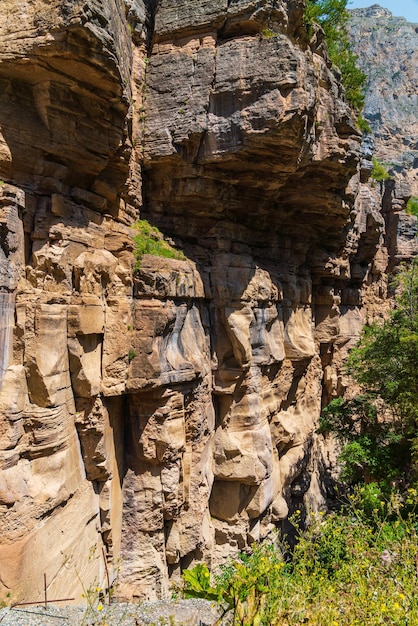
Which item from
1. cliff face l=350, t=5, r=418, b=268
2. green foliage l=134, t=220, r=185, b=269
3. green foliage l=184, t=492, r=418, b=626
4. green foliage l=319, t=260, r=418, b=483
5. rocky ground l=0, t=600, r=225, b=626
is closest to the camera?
green foliage l=184, t=492, r=418, b=626

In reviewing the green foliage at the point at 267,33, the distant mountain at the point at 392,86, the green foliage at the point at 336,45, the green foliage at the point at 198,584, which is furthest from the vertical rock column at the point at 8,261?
the distant mountain at the point at 392,86

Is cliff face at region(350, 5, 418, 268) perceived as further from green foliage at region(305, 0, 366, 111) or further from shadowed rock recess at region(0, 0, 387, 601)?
shadowed rock recess at region(0, 0, 387, 601)

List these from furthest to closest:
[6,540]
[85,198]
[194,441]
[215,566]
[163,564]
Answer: [215,566], [194,441], [163,564], [85,198], [6,540]

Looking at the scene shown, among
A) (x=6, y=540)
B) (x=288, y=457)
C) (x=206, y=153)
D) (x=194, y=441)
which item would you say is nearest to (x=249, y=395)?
(x=194, y=441)

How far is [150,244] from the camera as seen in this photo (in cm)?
1050

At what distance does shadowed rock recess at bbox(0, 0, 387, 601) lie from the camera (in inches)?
279

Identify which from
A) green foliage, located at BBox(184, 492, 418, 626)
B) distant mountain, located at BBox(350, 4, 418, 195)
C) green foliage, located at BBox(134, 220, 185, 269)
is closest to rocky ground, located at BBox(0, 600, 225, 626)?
green foliage, located at BBox(184, 492, 418, 626)

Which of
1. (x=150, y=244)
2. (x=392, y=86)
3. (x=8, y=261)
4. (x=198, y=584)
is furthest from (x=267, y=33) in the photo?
(x=392, y=86)

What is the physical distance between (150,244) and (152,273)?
1257mm

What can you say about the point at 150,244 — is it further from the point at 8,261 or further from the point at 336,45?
the point at 336,45

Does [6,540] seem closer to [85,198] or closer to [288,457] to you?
[85,198]

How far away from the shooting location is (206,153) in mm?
10578

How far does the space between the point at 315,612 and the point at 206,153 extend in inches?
361

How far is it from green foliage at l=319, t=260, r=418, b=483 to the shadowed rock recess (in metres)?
2.10
